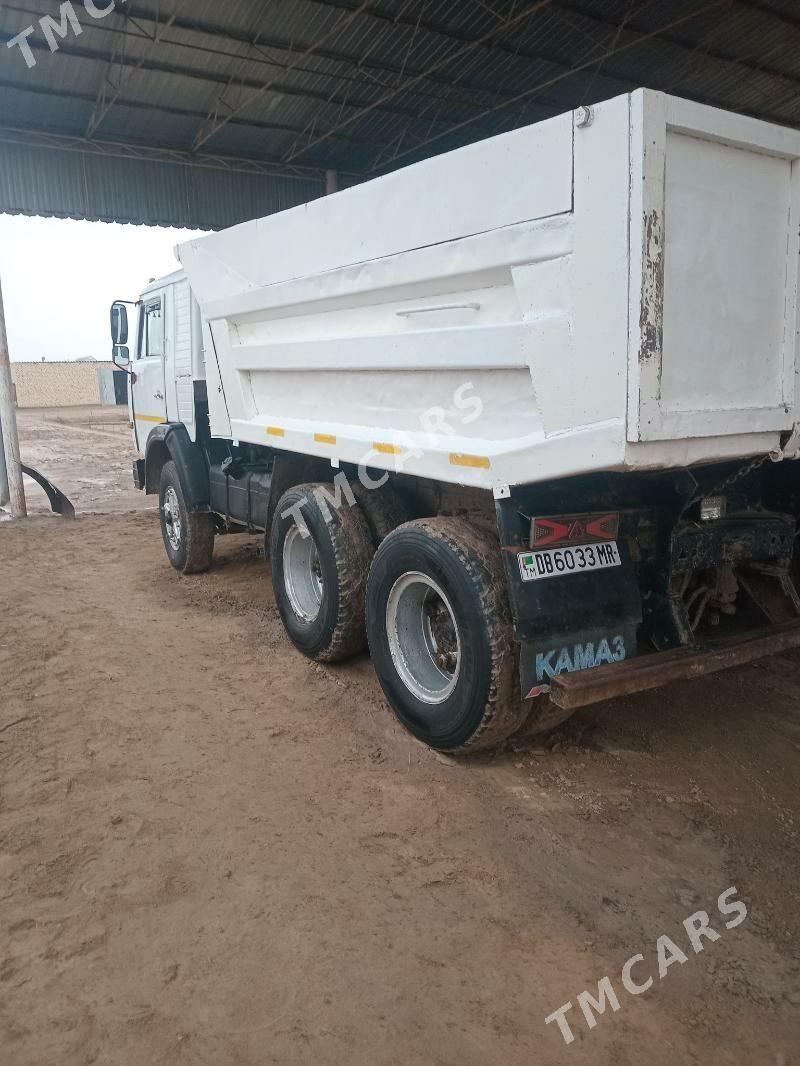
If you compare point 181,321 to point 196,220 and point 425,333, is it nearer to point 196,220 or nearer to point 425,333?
point 425,333

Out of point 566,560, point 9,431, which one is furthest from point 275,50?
point 566,560

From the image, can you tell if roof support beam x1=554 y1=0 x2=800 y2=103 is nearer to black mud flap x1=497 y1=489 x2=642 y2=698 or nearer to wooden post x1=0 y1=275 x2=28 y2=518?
wooden post x1=0 y1=275 x2=28 y2=518

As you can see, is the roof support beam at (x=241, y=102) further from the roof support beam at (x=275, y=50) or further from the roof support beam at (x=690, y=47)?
the roof support beam at (x=690, y=47)

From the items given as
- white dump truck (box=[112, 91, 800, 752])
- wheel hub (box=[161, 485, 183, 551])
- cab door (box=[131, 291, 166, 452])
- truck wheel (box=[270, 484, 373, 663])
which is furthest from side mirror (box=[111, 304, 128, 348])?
truck wheel (box=[270, 484, 373, 663])

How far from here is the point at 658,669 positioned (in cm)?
314

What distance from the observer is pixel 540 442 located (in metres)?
2.90

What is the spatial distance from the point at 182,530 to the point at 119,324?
233 centimetres

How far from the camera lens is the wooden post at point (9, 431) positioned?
31.1 ft

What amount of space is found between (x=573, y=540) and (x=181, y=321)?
4.50 meters

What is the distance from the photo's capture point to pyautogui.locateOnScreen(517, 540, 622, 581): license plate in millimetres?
3137

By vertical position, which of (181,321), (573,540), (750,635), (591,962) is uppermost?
(181,321)

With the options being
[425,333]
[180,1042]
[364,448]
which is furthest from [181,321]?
[180,1042]

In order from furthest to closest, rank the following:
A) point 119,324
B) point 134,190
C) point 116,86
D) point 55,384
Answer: point 55,384 → point 134,190 → point 116,86 → point 119,324

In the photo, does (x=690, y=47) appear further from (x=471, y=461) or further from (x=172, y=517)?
(x=471, y=461)
